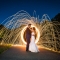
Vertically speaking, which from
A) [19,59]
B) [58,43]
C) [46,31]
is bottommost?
[19,59]

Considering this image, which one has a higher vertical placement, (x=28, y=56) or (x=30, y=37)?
(x=30, y=37)

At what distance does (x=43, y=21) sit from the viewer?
64.8 ft

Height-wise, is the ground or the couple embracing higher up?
the couple embracing

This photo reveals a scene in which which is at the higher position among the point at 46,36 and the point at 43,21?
the point at 43,21

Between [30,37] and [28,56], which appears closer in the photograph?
[28,56]

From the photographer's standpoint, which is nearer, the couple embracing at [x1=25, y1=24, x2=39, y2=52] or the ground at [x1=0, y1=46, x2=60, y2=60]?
the ground at [x1=0, y1=46, x2=60, y2=60]

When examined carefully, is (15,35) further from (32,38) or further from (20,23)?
(32,38)

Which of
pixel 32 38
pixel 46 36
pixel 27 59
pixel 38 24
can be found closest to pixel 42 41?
pixel 46 36

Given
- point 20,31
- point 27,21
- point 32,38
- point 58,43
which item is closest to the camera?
point 32,38

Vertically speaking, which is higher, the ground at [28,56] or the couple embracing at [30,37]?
the couple embracing at [30,37]

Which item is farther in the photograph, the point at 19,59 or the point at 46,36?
the point at 46,36

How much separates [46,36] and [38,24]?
1.58 meters

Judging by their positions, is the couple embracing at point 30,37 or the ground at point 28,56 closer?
the ground at point 28,56

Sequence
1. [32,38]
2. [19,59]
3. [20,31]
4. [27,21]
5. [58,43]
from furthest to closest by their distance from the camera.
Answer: [20,31] < [27,21] < [58,43] < [32,38] < [19,59]
